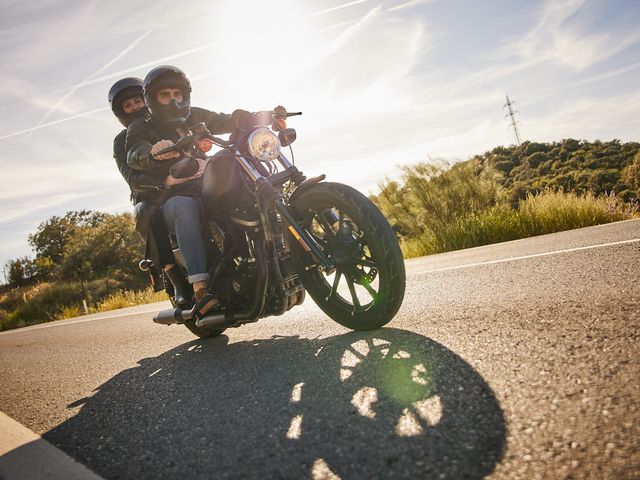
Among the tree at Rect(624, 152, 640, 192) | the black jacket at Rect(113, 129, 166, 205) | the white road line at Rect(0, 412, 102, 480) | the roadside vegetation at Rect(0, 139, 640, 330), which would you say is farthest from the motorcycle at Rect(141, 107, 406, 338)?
the tree at Rect(624, 152, 640, 192)

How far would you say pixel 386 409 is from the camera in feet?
5.04

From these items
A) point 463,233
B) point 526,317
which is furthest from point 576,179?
point 526,317

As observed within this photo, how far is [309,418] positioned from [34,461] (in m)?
1.28

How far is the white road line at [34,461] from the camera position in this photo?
1640 mm

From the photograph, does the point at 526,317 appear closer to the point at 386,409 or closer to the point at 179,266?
the point at 386,409

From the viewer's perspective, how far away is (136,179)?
3424mm

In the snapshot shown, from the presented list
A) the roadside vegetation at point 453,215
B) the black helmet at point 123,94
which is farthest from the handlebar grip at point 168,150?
the roadside vegetation at point 453,215

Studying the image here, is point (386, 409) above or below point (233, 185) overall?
below

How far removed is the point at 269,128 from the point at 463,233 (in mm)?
6128

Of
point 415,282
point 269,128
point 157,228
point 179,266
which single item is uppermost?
point 269,128

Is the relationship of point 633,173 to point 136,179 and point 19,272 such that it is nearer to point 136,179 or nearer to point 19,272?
point 136,179

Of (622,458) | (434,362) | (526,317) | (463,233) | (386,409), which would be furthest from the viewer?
(463,233)

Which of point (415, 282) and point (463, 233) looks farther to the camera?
point (463, 233)

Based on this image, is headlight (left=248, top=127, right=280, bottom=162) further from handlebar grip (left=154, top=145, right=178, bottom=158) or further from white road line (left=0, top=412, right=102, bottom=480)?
white road line (left=0, top=412, right=102, bottom=480)
